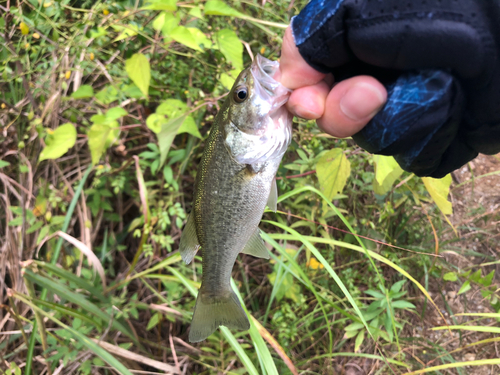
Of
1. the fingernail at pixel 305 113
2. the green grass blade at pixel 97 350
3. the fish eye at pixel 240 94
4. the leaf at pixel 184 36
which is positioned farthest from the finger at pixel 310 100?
the green grass blade at pixel 97 350

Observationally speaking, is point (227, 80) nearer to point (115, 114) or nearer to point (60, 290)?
point (115, 114)

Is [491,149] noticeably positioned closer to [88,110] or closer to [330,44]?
[330,44]

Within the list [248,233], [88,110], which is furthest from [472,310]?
[88,110]

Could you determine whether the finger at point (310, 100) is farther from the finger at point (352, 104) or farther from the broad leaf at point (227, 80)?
the broad leaf at point (227, 80)

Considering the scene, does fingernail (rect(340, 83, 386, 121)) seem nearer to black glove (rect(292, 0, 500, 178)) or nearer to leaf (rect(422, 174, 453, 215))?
black glove (rect(292, 0, 500, 178))

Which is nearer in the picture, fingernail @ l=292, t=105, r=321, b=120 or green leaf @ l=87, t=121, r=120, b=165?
fingernail @ l=292, t=105, r=321, b=120

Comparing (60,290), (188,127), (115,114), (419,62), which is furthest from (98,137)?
(419,62)

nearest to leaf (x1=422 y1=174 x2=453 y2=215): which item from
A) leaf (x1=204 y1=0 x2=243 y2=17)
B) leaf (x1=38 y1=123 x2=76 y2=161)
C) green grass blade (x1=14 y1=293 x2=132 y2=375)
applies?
leaf (x1=204 y1=0 x2=243 y2=17)
